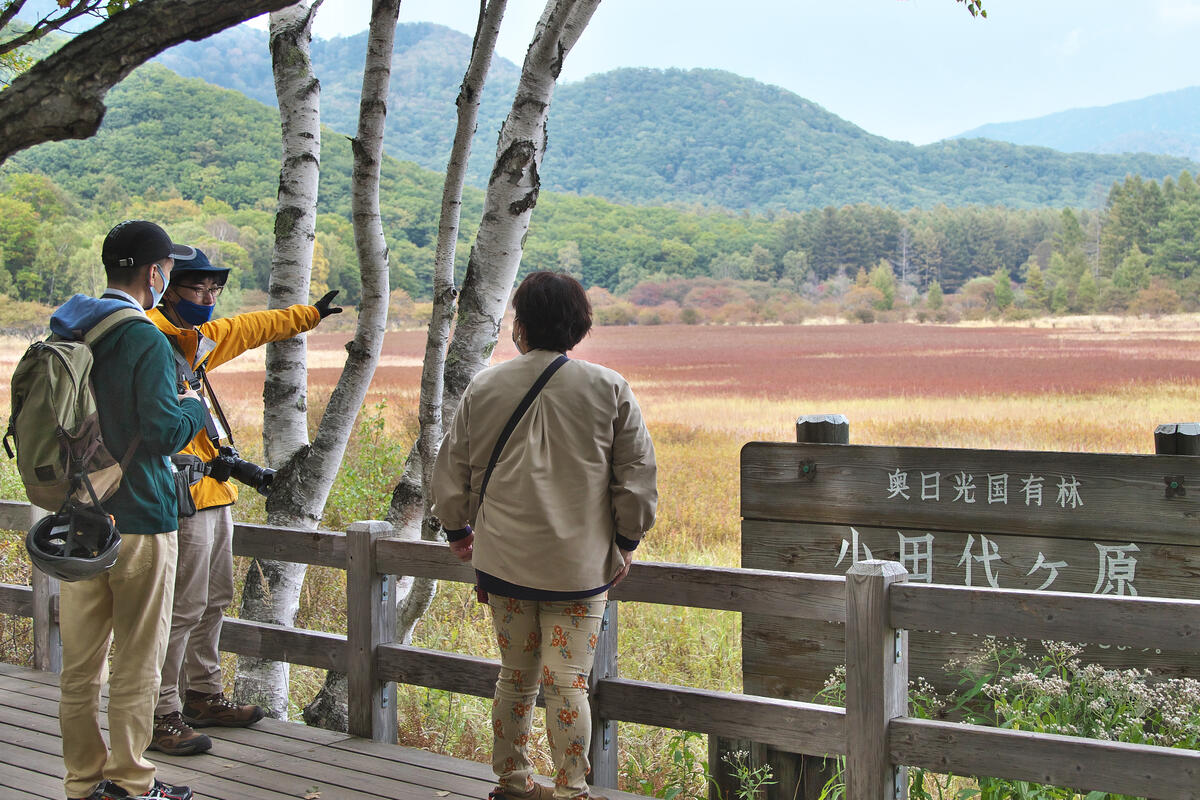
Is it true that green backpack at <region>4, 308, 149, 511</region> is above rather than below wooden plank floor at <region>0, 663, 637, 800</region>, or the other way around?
above

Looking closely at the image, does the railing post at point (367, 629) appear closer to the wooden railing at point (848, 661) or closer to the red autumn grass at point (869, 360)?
the wooden railing at point (848, 661)

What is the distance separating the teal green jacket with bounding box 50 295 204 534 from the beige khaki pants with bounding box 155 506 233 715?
48 centimetres

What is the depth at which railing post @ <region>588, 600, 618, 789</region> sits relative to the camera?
2.95m

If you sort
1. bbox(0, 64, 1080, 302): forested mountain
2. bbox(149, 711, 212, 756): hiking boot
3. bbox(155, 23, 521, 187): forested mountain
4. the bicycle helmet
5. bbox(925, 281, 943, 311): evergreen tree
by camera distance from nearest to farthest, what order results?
1. the bicycle helmet
2. bbox(149, 711, 212, 756): hiking boot
3. bbox(0, 64, 1080, 302): forested mountain
4. bbox(925, 281, 943, 311): evergreen tree
5. bbox(155, 23, 521, 187): forested mountain

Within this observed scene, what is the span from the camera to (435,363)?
5.12 meters

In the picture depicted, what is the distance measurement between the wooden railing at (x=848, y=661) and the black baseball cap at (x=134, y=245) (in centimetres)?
115

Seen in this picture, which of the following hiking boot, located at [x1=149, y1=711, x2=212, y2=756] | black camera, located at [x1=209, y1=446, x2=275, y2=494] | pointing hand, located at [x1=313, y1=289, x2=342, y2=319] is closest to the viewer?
black camera, located at [x1=209, y1=446, x2=275, y2=494]

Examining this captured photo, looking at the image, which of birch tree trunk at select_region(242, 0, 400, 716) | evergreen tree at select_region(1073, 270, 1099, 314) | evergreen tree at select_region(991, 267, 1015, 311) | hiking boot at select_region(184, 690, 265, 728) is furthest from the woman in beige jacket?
evergreen tree at select_region(991, 267, 1015, 311)

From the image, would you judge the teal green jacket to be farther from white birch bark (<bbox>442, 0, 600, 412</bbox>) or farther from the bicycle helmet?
white birch bark (<bbox>442, 0, 600, 412</bbox>)

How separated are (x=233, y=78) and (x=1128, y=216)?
99.6 meters

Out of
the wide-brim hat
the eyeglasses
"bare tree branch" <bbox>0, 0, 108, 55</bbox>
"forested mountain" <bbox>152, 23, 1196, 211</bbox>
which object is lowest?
the eyeglasses

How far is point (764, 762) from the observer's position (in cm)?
320

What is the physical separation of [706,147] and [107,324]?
97.0 metres

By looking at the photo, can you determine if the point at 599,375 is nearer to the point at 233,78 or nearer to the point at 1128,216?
the point at 1128,216
